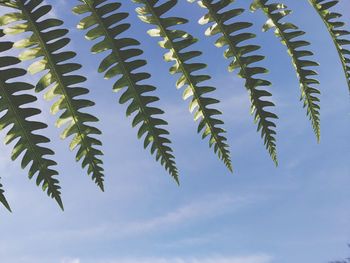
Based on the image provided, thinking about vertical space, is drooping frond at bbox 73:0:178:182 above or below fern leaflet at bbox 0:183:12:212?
above

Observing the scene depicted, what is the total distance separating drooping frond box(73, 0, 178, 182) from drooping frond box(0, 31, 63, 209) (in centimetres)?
26

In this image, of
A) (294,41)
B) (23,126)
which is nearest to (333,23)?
(294,41)

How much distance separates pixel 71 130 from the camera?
4.53 ft

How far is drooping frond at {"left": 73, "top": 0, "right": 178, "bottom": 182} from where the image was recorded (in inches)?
52.7

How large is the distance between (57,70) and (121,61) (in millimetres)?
197

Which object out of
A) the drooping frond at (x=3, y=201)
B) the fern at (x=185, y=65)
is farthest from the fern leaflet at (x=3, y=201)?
the fern at (x=185, y=65)

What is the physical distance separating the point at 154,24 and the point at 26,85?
0.44 metres

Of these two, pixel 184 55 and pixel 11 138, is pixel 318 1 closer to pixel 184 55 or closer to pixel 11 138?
pixel 184 55

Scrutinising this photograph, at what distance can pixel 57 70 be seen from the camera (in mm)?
1309

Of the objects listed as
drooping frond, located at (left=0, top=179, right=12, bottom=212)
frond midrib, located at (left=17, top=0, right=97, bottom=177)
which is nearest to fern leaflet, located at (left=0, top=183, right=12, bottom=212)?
drooping frond, located at (left=0, top=179, right=12, bottom=212)

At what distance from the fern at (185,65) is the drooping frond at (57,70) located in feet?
0.93

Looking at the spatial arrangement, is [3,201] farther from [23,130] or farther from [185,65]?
[185,65]

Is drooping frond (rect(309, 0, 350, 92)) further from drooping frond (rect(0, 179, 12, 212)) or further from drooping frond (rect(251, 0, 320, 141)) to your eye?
drooping frond (rect(0, 179, 12, 212))

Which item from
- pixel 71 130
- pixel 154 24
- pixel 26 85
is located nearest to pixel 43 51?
pixel 26 85
